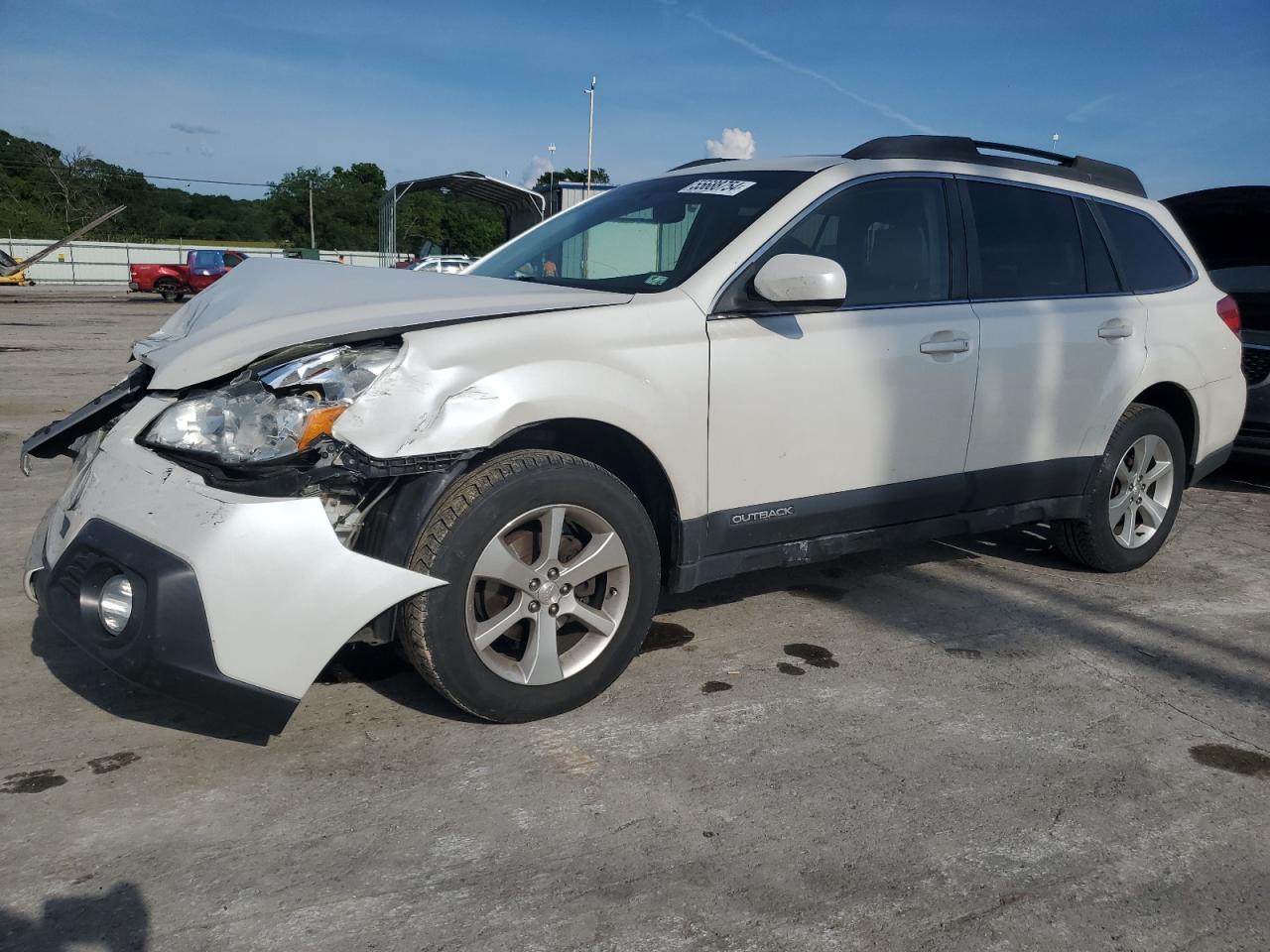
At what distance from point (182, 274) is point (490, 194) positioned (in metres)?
10.8

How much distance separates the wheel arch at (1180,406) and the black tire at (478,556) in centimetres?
280

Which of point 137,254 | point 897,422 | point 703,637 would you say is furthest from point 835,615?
point 137,254

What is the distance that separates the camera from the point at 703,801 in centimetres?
259

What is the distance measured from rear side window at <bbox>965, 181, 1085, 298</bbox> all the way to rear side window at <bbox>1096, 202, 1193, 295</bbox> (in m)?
0.28

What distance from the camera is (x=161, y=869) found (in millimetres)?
2227

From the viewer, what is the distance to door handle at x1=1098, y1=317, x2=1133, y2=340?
13.9ft

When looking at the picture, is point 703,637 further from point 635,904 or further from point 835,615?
point 635,904

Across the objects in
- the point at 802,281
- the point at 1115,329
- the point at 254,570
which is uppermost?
the point at 802,281

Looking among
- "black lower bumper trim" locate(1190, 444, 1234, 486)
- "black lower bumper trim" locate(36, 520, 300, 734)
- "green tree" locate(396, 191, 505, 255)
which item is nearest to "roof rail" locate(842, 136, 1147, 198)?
"black lower bumper trim" locate(1190, 444, 1234, 486)

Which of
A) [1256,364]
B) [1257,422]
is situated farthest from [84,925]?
[1256,364]

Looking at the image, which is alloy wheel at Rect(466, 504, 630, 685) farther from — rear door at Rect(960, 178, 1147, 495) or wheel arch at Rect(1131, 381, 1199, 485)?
wheel arch at Rect(1131, 381, 1199, 485)

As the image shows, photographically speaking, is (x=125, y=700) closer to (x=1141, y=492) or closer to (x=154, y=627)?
(x=154, y=627)

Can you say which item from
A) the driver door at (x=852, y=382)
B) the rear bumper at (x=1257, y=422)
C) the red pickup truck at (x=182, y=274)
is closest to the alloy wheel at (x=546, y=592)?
the driver door at (x=852, y=382)

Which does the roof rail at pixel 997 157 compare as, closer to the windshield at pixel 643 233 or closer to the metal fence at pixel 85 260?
the windshield at pixel 643 233
